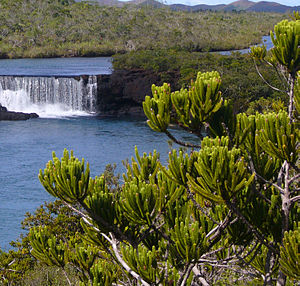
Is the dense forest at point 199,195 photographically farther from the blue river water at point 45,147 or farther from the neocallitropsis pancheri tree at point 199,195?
the blue river water at point 45,147

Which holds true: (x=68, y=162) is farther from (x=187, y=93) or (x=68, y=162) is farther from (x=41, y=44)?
(x=41, y=44)

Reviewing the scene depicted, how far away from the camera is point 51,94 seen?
31531 millimetres

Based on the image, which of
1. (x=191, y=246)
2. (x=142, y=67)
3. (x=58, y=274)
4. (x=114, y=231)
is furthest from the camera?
(x=142, y=67)

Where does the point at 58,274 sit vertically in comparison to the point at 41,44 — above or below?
below

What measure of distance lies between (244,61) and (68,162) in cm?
3393

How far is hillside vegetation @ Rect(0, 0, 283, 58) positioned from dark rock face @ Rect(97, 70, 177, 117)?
59.1 feet

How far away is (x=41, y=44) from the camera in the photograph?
59.1 meters

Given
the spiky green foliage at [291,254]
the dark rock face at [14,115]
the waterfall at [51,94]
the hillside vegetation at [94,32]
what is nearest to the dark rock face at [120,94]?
the waterfall at [51,94]

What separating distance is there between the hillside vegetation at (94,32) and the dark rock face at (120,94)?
1802 centimetres

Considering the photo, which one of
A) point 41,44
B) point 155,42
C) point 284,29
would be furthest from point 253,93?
point 41,44

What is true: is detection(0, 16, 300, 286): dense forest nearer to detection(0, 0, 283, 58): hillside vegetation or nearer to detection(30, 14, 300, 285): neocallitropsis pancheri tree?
detection(30, 14, 300, 285): neocallitropsis pancheri tree

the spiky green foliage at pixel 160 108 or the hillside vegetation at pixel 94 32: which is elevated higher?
the hillside vegetation at pixel 94 32

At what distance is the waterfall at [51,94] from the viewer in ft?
103

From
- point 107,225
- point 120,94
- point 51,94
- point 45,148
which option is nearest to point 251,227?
point 107,225
